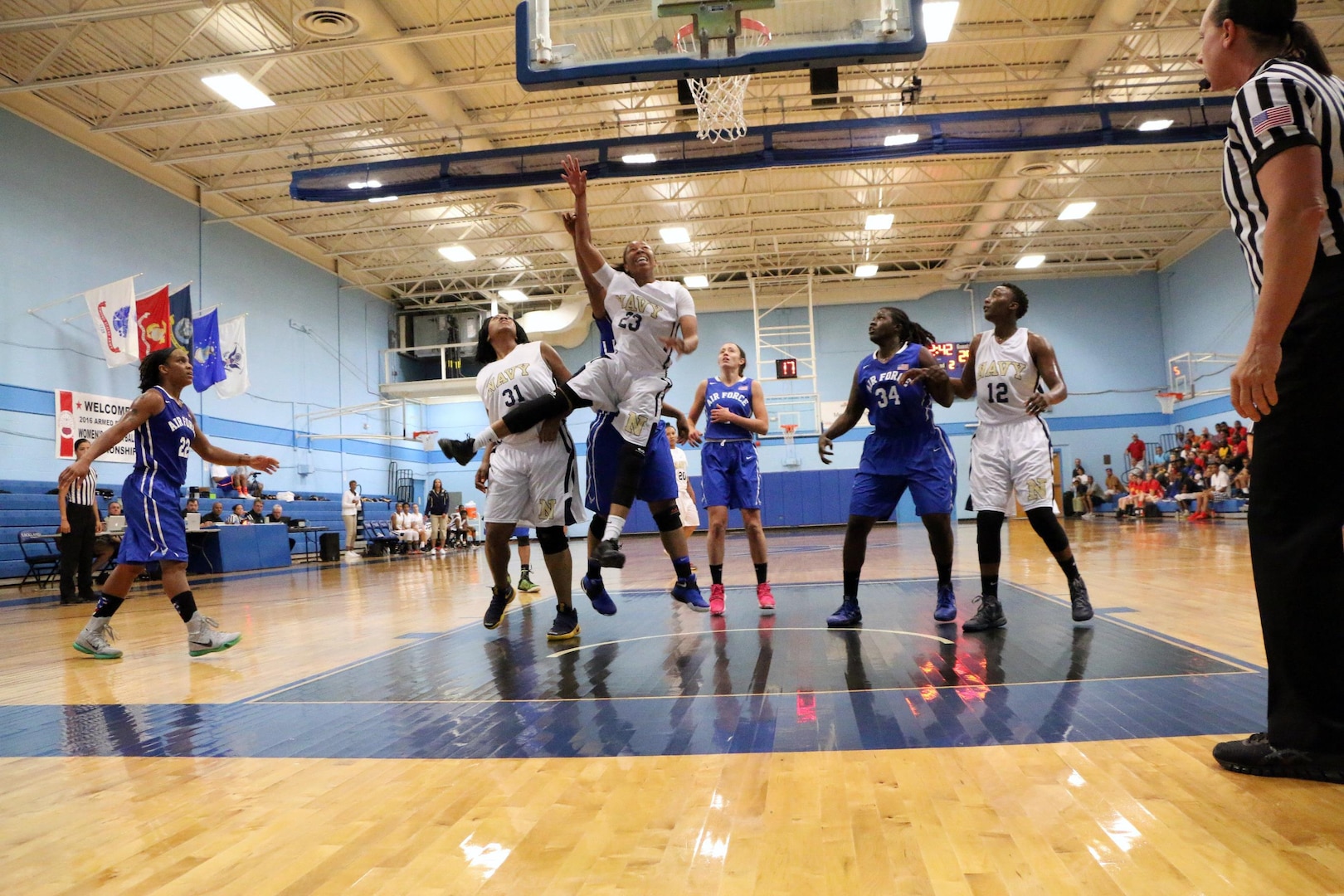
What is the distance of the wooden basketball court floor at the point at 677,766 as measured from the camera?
1.68 metres

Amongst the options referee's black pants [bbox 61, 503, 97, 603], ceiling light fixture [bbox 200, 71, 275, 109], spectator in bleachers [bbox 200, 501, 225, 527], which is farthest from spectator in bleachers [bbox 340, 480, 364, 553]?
referee's black pants [bbox 61, 503, 97, 603]

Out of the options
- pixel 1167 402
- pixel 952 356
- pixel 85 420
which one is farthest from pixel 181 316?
pixel 1167 402

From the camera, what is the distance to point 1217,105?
1261 cm

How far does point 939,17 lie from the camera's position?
39.7 feet

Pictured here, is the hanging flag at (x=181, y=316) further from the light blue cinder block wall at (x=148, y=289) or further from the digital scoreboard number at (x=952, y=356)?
the digital scoreboard number at (x=952, y=356)

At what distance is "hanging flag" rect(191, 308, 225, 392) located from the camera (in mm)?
15703

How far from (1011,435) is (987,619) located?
1.02 m

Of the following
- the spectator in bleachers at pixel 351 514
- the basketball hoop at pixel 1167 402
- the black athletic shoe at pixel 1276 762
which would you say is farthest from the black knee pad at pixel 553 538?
the basketball hoop at pixel 1167 402

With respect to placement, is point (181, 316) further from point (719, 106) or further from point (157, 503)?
point (157, 503)

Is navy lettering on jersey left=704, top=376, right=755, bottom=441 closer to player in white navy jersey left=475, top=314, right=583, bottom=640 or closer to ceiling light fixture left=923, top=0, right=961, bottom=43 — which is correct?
player in white navy jersey left=475, top=314, right=583, bottom=640

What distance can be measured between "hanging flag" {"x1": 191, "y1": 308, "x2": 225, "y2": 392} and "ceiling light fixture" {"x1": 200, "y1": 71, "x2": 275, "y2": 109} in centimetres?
385

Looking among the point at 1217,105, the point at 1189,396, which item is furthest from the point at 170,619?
the point at 1189,396

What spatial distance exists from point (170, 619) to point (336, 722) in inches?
193

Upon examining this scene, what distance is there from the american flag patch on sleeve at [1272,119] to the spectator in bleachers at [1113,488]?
80.6 feet
